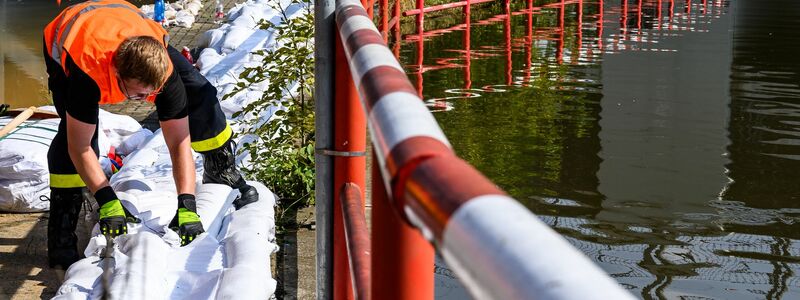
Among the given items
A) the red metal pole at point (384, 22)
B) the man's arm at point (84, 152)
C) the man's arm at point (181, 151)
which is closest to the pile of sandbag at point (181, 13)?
the red metal pole at point (384, 22)

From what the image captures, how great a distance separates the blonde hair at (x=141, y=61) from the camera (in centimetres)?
335

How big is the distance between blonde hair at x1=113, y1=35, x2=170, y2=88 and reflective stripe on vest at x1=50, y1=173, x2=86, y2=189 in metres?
0.83

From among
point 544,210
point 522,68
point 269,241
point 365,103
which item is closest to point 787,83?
point 522,68

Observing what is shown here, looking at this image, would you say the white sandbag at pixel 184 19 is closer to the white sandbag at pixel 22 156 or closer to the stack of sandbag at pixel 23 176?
the white sandbag at pixel 22 156

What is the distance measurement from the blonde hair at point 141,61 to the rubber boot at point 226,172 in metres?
1.06

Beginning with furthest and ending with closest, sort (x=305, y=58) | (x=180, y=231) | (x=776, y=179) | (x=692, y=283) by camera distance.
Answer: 1. (x=776, y=179)
2. (x=305, y=58)
3. (x=692, y=283)
4. (x=180, y=231)

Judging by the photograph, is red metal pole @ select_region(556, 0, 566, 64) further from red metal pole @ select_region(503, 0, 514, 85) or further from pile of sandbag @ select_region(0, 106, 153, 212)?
pile of sandbag @ select_region(0, 106, 153, 212)

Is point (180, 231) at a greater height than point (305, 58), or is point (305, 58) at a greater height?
point (305, 58)

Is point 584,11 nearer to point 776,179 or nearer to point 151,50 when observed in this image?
point 776,179

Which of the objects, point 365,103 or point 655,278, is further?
point 655,278

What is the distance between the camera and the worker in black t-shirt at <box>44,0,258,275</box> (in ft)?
11.3

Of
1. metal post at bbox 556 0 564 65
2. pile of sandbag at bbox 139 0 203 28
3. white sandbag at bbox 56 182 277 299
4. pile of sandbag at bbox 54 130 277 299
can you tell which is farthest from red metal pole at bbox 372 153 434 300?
pile of sandbag at bbox 139 0 203 28

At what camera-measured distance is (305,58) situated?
510 centimetres

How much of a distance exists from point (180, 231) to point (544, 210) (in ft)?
8.45
